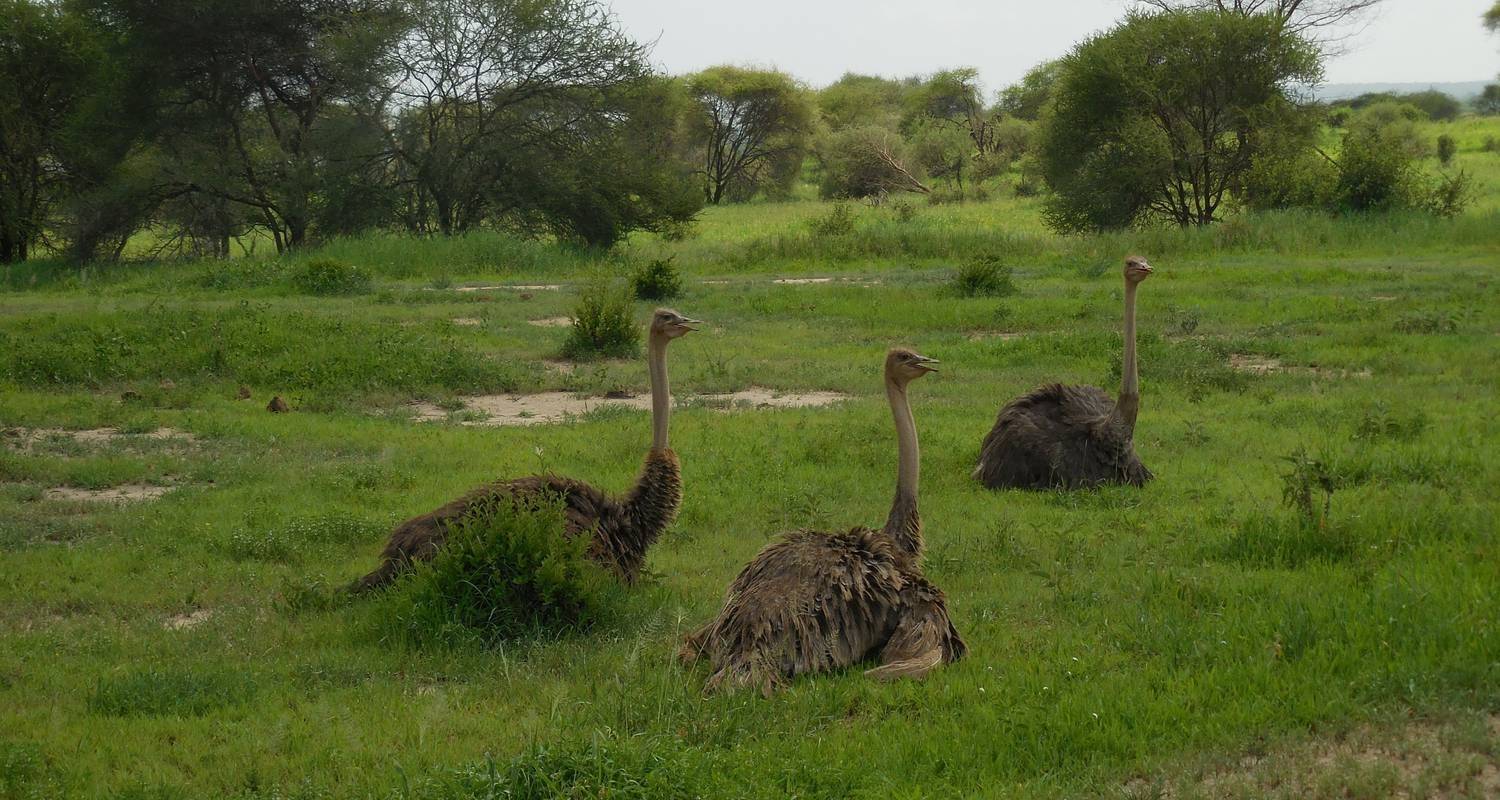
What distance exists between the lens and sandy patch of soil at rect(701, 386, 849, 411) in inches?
474

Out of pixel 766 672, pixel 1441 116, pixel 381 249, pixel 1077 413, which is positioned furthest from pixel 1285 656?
pixel 1441 116

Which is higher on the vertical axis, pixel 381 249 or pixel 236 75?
pixel 236 75

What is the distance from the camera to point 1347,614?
5.34 meters

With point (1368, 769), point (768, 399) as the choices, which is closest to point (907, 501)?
point (1368, 769)

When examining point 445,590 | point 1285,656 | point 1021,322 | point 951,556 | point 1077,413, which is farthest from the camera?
point 1021,322

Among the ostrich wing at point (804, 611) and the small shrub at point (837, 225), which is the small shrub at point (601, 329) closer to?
the ostrich wing at point (804, 611)

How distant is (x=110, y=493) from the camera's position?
30.5ft

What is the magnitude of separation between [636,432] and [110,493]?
3655 mm

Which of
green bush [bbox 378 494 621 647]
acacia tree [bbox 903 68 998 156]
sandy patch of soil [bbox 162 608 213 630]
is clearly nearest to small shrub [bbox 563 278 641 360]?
sandy patch of soil [bbox 162 608 213 630]

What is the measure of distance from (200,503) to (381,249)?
1654 centimetres

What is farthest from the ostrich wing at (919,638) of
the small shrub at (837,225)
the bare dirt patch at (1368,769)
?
the small shrub at (837,225)

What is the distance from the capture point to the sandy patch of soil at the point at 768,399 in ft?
39.5

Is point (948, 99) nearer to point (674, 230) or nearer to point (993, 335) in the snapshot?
point (674, 230)

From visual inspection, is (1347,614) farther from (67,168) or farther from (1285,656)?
(67,168)
